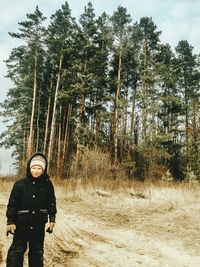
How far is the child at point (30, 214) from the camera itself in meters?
5.25

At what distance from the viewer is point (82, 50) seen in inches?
1163

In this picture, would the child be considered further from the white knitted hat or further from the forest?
the forest

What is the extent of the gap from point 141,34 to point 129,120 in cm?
789

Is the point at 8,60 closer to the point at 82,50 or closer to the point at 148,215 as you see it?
the point at 82,50

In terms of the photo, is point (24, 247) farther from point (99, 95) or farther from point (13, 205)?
point (99, 95)

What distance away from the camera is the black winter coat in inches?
207

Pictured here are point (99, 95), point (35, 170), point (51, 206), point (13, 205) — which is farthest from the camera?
point (99, 95)

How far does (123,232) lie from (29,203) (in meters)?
5.58

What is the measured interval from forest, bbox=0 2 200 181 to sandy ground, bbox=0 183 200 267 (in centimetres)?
948

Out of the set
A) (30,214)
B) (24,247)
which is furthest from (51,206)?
(24,247)

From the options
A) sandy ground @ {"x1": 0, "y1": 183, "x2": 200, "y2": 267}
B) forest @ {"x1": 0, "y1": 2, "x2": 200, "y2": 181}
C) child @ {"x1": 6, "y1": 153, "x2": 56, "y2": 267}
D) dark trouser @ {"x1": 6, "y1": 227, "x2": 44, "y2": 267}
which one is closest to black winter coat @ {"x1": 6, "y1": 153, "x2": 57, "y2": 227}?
child @ {"x1": 6, "y1": 153, "x2": 56, "y2": 267}

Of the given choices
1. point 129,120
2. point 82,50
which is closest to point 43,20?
point 82,50

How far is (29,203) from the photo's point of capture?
17.5 feet

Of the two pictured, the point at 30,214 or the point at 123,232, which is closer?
the point at 30,214
